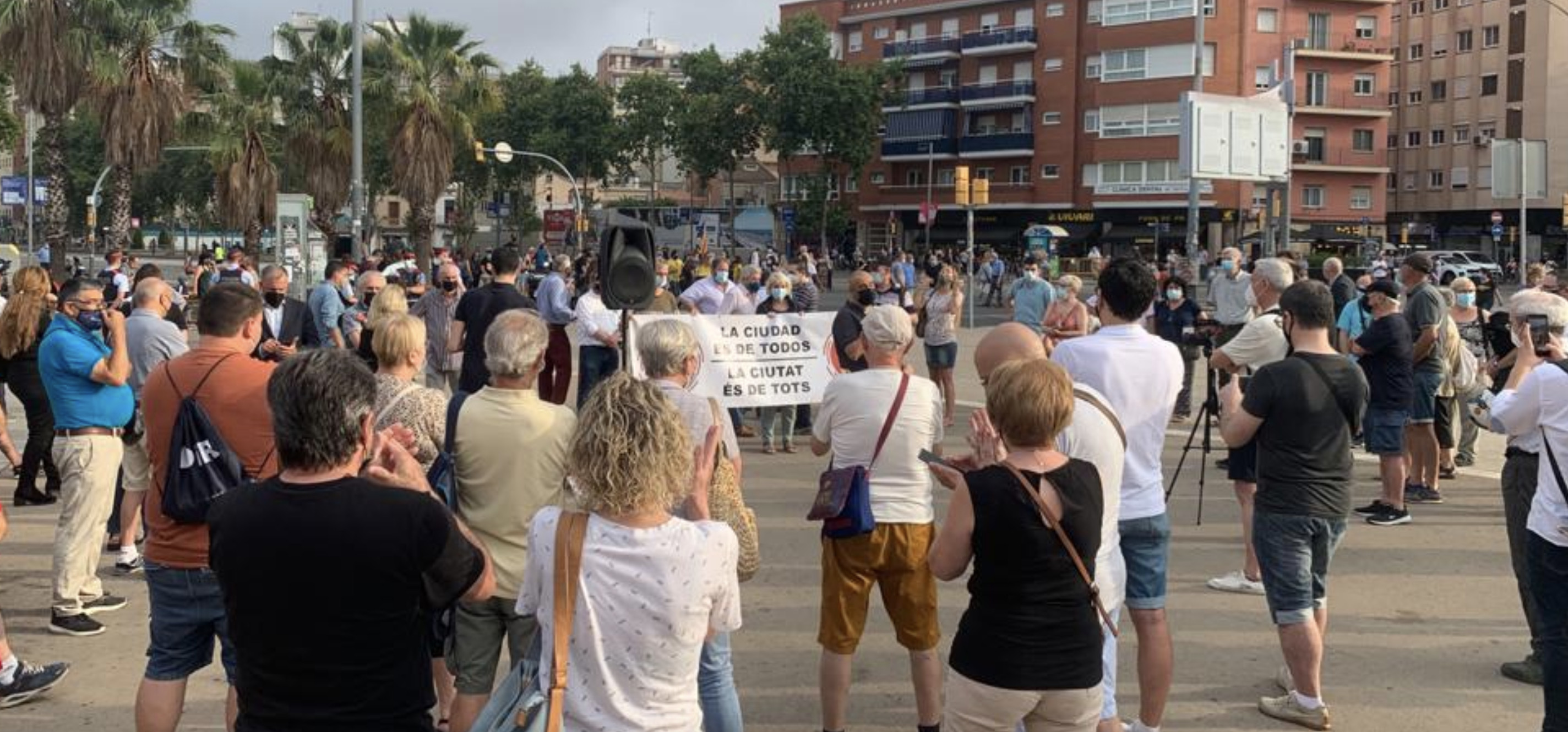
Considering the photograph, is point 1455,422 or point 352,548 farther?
point 1455,422

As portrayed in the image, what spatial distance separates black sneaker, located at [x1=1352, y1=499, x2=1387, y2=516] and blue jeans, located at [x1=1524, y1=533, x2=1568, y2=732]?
5.05 meters

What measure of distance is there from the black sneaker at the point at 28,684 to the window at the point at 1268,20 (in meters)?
59.6

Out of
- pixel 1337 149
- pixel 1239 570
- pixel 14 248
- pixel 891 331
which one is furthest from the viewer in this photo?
pixel 1337 149

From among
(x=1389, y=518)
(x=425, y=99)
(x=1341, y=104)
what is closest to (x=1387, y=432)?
(x=1389, y=518)

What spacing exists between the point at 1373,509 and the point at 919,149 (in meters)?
60.4

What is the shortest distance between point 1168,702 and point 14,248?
3036cm

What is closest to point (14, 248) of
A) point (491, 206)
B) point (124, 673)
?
point (124, 673)

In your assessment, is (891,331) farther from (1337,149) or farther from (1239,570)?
(1337,149)

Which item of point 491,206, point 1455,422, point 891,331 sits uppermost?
point 491,206

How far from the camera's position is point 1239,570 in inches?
323

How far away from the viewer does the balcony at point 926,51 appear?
67812 mm

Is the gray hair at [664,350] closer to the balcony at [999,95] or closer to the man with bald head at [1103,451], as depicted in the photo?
the man with bald head at [1103,451]

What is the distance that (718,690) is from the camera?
4.44m

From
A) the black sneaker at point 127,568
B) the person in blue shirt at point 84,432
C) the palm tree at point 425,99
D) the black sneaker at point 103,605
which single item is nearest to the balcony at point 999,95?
the palm tree at point 425,99
